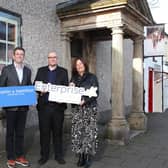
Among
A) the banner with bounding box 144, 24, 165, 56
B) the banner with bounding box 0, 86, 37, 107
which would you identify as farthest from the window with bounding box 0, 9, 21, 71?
the banner with bounding box 144, 24, 165, 56

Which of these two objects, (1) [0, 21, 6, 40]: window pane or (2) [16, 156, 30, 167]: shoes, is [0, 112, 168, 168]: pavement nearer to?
(2) [16, 156, 30, 167]: shoes

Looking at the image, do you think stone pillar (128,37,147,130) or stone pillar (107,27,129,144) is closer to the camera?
stone pillar (107,27,129,144)

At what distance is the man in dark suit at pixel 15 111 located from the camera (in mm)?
5727

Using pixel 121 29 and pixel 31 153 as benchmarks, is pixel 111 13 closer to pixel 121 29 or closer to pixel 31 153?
pixel 121 29

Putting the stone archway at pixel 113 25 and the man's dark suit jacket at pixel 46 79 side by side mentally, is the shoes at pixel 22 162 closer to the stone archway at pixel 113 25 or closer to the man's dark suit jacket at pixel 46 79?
the man's dark suit jacket at pixel 46 79

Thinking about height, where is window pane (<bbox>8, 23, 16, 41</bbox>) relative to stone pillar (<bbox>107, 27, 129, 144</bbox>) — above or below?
above

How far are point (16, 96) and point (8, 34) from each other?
2.25 metres

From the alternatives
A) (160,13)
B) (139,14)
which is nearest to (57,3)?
(139,14)

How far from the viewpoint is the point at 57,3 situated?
9.12 meters

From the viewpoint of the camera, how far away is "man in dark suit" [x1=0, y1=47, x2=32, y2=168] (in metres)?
5.73

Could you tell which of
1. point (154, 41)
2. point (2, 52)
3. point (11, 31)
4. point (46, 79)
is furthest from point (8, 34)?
point (154, 41)

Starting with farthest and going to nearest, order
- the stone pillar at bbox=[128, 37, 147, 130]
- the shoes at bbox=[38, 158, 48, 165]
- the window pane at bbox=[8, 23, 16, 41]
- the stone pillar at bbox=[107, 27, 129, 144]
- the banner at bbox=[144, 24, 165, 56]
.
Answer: the banner at bbox=[144, 24, 165, 56] < the stone pillar at bbox=[128, 37, 147, 130] < the stone pillar at bbox=[107, 27, 129, 144] < the window pane at bbox=[8, 23, 16, 41] < the shoes at bbox=[38, 158, 48, 165]

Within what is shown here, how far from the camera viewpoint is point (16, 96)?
567cm

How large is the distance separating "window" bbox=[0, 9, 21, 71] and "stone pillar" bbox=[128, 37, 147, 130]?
13.1 feet
